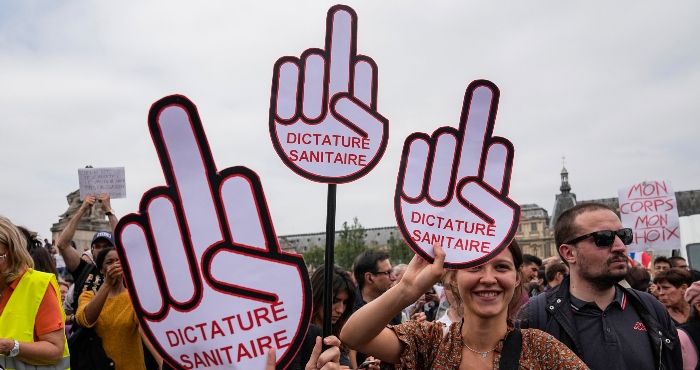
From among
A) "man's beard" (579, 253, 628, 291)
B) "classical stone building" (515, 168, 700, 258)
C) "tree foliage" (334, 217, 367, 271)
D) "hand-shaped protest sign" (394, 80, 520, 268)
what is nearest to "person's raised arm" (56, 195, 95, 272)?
"hand-shaped protest sign" (394, 80, 520, 268)

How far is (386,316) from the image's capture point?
2.24 m

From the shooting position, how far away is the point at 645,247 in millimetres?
8609

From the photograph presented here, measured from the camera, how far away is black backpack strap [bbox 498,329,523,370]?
2.25 meters

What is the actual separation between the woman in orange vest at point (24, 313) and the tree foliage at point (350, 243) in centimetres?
6766

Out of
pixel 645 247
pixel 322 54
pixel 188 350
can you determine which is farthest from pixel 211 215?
pixel 645 247

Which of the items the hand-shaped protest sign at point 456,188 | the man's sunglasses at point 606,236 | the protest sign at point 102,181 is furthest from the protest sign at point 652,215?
the hand-shaped protest sign at point 456,188

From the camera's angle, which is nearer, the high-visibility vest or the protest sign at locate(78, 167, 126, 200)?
the high-visibility vest

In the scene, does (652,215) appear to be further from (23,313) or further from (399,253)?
(399,253)

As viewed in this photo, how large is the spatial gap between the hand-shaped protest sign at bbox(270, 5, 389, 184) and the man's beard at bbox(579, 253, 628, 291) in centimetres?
106

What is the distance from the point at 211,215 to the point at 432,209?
2.71 ft

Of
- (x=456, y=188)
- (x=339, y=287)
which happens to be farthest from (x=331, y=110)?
(x=339, y=287)

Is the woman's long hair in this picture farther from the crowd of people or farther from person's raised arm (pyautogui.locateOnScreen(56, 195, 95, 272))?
person's raised arm (pyautogui.locateOnScreen(56, 195, 95, 272))

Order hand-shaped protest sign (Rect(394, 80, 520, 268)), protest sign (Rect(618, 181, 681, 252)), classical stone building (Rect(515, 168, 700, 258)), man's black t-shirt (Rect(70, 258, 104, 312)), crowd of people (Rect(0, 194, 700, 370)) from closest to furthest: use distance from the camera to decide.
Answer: crowd of people (Rect(0, 194, 700, 370)), hand-shaped protest sign (Rect(394, 80, 520, 268)), man's black t-shirt (Rect(70, 258, 104, 312)), protest sign (Rect(618, 181, 681, 252)), classical stone building (Rect(515, 168, 700, 258))

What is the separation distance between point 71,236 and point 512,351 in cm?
374
